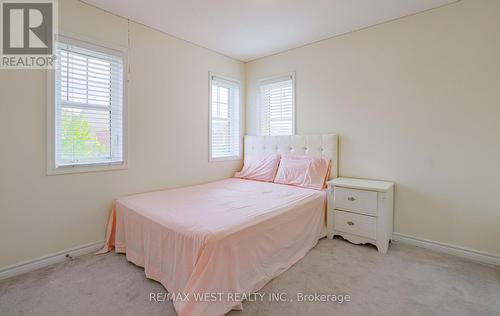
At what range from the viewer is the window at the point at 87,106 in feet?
7.25

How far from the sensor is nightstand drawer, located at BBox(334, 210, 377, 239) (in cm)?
245

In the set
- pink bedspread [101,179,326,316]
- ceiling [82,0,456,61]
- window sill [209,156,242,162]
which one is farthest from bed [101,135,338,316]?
ceiling [82,0,456,61]

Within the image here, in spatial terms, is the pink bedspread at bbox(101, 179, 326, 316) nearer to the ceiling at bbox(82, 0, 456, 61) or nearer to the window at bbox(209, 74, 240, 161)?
the window at bbox(209, 74, 240, 161)

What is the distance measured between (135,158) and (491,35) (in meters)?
3.75

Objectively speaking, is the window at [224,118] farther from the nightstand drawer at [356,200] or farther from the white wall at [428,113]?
the nightstand drawer at [356,200]

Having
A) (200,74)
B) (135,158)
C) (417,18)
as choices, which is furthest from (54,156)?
(417,18)

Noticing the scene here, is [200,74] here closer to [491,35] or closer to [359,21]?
[359,21]

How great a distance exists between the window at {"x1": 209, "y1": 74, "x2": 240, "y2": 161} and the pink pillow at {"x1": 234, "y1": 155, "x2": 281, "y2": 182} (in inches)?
15.3

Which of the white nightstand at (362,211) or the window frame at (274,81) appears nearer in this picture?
the white nightstand at (362,211)

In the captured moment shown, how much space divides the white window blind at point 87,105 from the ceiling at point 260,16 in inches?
21.1

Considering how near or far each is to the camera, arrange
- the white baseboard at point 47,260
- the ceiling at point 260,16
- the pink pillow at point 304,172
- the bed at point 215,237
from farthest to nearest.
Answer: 1. the pink pillow at point 304,172
2. the ceiling at point 260,16
3. the white baseboard at point 47,260
4. the bed at point 215,237

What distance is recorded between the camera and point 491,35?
7.13 feet

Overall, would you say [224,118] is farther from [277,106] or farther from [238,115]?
[277,106]

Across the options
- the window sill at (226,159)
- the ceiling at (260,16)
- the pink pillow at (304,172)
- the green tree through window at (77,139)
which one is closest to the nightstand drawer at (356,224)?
the pink pillow at (304,172)
